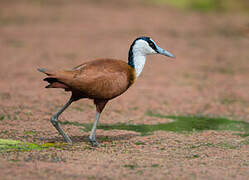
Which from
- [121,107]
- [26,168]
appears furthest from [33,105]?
[26,168]

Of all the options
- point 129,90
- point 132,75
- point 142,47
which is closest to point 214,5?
point 129,90

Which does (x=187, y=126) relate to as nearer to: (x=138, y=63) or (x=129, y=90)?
(x=138, y=63)

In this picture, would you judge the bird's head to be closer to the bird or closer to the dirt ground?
the bird

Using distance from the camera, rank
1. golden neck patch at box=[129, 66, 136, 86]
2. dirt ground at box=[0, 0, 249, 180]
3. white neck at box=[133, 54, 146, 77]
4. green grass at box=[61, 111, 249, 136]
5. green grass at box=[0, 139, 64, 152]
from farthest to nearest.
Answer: green grass at box=[61, 111, 249, 136]
white neck at box=[133, 54, 146, 77]
golden neck patch at box=[129, 66, 136, 86]
green grass at box=[0, 139, 64, 152]
dirt ground at box=[0, 0, 249, 180]

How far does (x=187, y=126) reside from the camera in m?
7.88

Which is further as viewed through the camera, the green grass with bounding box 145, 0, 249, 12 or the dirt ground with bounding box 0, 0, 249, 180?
the green grass with bounding box 145, 0, 249, 12

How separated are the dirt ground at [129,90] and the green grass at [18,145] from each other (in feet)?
0.47

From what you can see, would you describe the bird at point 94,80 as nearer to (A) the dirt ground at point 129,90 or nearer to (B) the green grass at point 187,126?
(A) the dirt ground at point 129,90

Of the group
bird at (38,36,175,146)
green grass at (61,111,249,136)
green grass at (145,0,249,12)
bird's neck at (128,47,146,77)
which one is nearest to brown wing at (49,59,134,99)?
bird at (38,36,175,146)

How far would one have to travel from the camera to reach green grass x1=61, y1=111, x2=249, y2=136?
25.2 ft

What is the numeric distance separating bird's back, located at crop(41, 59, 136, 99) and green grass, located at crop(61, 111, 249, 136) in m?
1.11

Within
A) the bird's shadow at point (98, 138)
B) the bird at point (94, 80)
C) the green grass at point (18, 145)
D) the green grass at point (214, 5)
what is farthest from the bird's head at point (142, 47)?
the green grass at point (214, 5)

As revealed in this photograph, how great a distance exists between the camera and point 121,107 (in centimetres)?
899

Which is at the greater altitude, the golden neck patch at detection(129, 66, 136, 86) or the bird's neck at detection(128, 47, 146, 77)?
the bird's neck at detection(128, 47, 146, 77)
